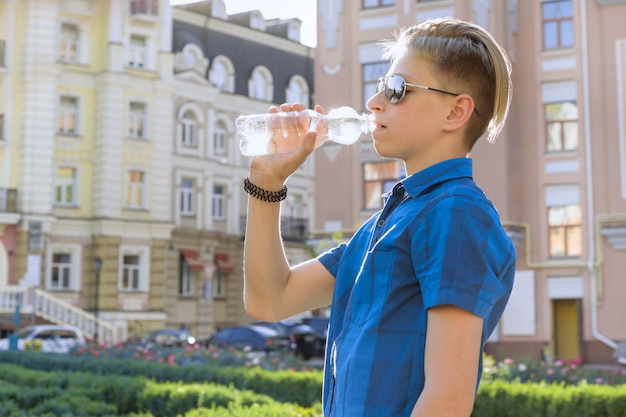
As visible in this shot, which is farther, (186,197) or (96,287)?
(186,197)

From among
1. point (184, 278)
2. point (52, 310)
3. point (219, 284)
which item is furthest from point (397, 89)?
point (219, 284)

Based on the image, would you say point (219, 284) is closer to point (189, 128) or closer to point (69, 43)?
point (189, 128)

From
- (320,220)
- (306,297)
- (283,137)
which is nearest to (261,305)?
(306,297)

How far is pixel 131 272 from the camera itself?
4125 centimetres

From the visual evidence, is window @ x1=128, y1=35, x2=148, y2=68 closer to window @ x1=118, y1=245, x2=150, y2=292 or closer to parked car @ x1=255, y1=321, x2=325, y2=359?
window @ x1=118, y1=245, x2=150, y2=292

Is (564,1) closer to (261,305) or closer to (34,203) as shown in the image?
(34,203)

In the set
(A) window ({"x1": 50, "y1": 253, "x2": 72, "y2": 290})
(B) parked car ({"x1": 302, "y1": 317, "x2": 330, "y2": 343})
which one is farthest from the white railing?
(B) parked car ({"x1": 302, "y1": 317, "x2": 330, "y2": 343})

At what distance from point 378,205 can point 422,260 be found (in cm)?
2811

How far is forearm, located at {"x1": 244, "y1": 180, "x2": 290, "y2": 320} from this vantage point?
2.75 m

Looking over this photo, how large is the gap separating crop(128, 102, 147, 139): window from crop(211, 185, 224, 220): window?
18.2 ft

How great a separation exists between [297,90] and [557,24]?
76.4ft

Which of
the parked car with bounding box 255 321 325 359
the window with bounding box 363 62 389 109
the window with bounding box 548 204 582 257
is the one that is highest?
the window with bounding box 363 62 389 109

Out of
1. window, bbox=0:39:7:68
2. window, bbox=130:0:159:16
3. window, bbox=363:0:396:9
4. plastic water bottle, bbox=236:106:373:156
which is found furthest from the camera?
window, bbox=130:0:159:16

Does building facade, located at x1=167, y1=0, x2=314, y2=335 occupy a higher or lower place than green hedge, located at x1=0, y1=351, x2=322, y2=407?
higher
